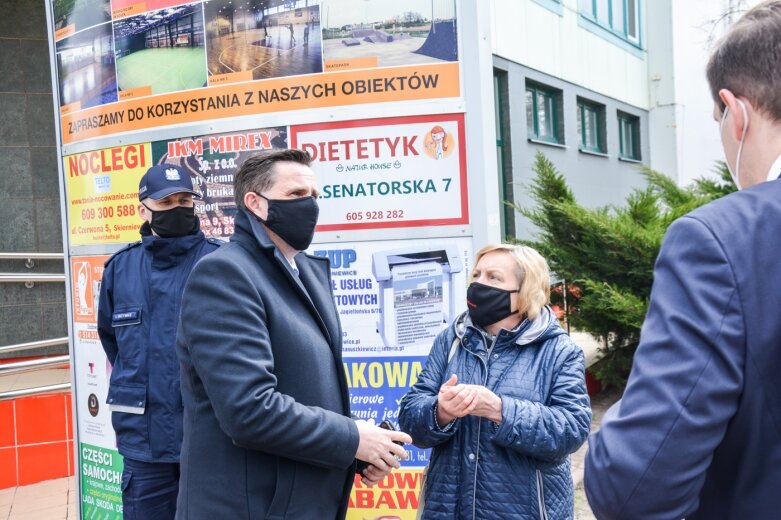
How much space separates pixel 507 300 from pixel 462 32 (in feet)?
3.71

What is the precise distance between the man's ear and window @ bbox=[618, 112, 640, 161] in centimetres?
1721

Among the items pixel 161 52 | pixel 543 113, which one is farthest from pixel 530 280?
pixel 543 113

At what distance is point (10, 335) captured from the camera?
263 inches

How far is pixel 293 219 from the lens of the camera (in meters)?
2.37

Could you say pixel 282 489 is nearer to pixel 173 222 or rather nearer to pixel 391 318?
pixel 391 318

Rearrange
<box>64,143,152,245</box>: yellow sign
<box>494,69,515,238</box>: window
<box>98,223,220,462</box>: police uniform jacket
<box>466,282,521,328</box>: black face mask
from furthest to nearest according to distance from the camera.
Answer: <box>494,69,515,238</box>: window < <box>64,143,152,245</box>: yellow sign < <box>98,223,220,462</box>: police uniform jacket < <box>466,282,521,328</box>: black face mask

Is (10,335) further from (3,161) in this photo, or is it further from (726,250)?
(726,250)

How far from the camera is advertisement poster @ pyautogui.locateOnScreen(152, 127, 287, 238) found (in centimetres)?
330

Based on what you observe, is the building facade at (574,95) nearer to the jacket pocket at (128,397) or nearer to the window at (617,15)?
the window at (617,15)

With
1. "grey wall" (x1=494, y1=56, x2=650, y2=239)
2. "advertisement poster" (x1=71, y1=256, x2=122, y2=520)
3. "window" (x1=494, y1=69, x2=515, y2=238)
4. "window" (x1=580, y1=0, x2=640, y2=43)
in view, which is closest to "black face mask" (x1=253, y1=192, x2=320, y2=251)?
"advertisement poster" (x1=71, y1=256, x2=122, y2=520)

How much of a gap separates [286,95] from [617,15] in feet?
50.2

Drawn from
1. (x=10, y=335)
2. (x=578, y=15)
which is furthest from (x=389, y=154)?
(x=578, y=15)

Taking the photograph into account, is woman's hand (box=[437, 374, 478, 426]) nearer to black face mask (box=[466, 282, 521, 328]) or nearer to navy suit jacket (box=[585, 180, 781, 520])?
black face mask (box=[466, 282, 521, 328])

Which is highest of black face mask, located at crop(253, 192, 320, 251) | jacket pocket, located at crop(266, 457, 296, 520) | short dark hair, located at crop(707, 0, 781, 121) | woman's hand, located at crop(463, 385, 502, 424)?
short dark hair, located at crop(707, 0, 781, 121)
